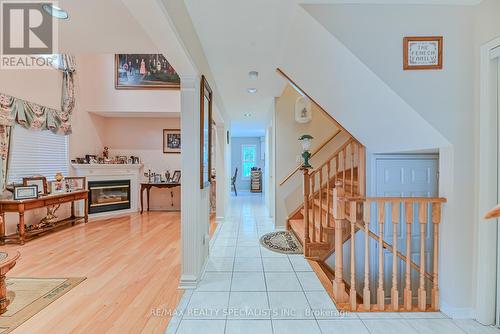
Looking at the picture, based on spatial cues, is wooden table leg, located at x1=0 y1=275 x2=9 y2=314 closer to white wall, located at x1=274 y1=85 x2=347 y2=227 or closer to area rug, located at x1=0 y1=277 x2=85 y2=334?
area rug, located at x1=0 y1=277 x2=85 y2=334

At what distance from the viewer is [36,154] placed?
4.28 m

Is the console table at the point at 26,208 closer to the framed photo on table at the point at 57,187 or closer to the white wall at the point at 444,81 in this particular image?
the framed photo on table at the point at 57,187

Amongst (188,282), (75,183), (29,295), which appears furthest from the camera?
(75,183)

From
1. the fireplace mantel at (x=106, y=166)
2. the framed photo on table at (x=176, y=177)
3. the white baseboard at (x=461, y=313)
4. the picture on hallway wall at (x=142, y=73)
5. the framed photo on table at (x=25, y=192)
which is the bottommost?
the white baseboard at (x=461, y=313)

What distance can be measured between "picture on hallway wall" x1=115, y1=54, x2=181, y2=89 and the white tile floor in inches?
171

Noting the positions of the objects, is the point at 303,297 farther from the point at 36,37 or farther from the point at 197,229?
the point at 36,37

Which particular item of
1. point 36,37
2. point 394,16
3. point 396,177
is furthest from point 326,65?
point 36,37

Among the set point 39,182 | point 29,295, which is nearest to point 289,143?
point 29,295

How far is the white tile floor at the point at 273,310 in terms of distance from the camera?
1786 mm

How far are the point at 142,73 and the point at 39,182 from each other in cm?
303

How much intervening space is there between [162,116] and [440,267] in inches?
232

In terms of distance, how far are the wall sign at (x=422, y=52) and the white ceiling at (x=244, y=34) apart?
27cm

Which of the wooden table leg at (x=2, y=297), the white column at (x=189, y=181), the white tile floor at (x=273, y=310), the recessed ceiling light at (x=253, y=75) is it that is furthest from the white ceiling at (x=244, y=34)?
the wooden table leg at (x=2, y=297)

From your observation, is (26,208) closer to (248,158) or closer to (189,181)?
(189,181)
